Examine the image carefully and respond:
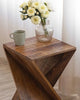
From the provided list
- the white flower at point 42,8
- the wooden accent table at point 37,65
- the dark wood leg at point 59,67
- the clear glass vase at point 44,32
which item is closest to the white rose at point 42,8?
the white flower at point 42,8

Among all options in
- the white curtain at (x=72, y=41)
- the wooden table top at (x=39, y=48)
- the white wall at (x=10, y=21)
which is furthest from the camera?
the white wall at (x=10, y=21)

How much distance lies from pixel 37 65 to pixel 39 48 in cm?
15

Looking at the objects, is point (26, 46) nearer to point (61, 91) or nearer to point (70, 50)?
point (70, 50)

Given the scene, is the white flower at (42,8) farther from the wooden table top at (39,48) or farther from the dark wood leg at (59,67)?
the dark wood leg at (59,67)

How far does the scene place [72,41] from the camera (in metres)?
2.27

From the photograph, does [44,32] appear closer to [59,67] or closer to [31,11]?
[31,11]

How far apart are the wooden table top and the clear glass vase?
0.05 meters

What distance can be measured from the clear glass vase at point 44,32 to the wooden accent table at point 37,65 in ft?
0.16

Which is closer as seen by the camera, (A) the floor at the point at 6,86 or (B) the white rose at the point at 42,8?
(B) the white rose at the point at 42,8

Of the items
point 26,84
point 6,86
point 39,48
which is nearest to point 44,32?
point 39,48

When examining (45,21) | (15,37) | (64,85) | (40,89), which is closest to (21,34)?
(15,37)

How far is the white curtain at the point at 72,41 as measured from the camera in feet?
7.09

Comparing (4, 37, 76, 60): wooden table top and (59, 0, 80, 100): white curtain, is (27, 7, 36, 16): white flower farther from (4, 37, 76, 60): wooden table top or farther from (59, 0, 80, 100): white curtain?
(59, 0, 80, 100): white curtain

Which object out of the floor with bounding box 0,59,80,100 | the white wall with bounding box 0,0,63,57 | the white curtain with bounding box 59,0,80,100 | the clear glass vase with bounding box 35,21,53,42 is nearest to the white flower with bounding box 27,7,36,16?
the clear glass vase with bounding box 35,21,53,42
